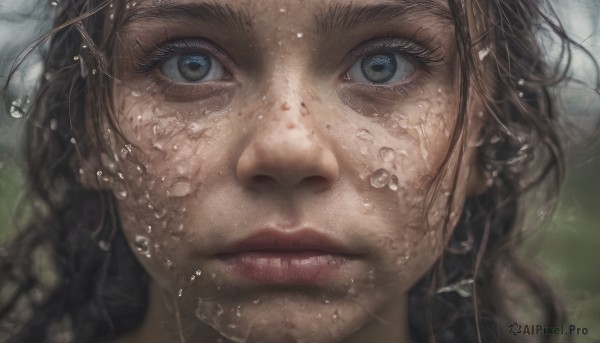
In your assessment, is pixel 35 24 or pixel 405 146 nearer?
pixel 405 146

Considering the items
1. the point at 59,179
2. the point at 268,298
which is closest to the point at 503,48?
the point at 268,298

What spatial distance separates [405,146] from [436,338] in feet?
2.66

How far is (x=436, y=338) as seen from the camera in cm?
183

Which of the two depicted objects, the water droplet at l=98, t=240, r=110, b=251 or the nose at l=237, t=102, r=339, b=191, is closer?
the nose at l=237, t=102, r=339, b=191

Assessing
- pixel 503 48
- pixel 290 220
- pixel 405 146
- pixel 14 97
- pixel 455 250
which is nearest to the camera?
pixel 290 220

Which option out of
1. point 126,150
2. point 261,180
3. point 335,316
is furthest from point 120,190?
point 335,316

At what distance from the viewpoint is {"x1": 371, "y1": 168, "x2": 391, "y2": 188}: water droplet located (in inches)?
44.1

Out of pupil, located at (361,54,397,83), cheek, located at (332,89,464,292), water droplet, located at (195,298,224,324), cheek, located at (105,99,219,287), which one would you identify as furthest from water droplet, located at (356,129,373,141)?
water droplet, located at (195,298,224,324)

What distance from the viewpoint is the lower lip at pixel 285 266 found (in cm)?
109

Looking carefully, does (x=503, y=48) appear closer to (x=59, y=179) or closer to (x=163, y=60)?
(x=163, y=60)

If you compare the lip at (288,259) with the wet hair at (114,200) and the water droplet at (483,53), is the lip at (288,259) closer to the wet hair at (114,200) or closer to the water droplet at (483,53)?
the wet hair at (114,200)

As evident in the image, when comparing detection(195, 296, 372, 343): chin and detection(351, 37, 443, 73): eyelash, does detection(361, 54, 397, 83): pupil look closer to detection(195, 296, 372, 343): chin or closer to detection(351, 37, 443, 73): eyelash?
detection(351, 37, 443, 73): eyelash

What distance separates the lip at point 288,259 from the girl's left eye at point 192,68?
283mm

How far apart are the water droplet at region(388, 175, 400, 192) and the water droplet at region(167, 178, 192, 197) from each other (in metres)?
0.30
